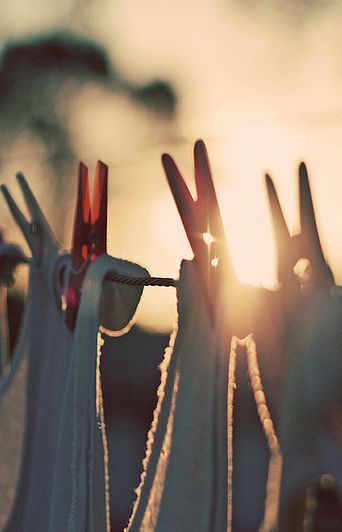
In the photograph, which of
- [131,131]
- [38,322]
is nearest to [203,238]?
[38,322]

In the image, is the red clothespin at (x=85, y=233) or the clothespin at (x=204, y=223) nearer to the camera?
the clothespin at (x=204, y=223)

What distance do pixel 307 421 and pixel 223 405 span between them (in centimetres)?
8

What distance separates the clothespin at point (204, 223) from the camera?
64cm

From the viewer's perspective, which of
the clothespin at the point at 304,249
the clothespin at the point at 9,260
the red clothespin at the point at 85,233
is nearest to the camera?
the clothespin at the point at 304,249

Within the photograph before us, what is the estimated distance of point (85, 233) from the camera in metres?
0.83

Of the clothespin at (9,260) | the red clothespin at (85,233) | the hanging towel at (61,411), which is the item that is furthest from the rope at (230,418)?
the clothespin at (9,260)

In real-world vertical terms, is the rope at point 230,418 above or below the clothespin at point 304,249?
below

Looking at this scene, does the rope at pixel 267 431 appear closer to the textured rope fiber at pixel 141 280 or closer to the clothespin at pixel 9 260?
the textured rope fiber at pixel 141 280

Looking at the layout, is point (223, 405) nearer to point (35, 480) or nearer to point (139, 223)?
point (35, 480)

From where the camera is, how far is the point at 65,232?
13.9 feet

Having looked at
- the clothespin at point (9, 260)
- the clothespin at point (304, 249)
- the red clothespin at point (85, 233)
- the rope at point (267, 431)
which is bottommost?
the rope at point (267, 431)

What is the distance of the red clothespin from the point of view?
819 millimetres

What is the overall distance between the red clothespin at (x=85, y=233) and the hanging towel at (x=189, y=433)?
0.19m

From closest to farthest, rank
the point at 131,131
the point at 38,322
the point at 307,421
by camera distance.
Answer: the point at 307,421
the point at 38,322
the point at 131,131
